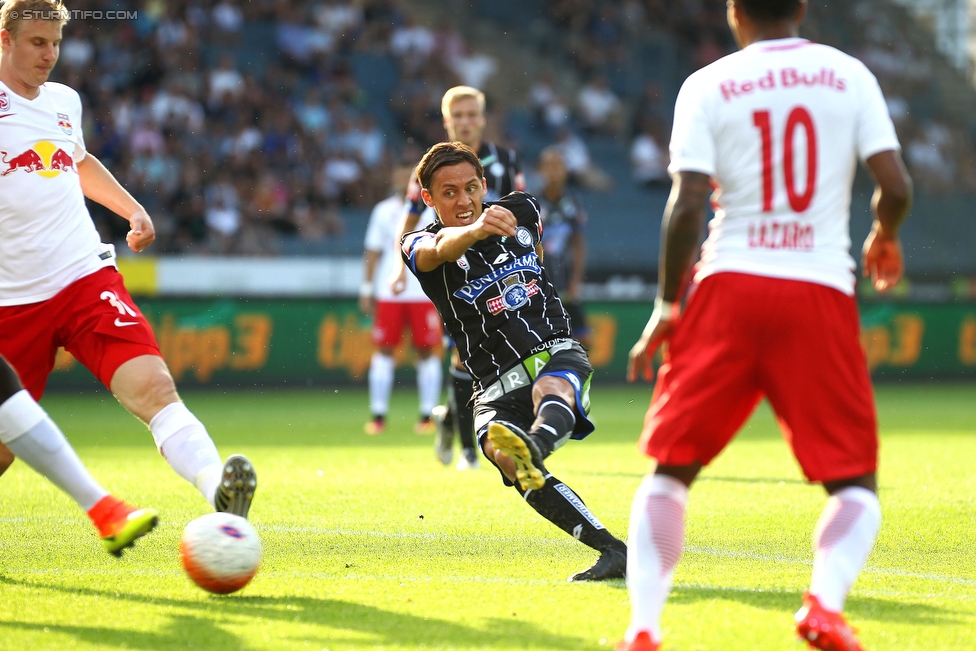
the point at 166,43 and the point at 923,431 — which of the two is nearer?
the point at 923,431

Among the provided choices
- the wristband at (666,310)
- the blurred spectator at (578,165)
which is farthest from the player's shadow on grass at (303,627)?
the blurred spectator at (578,165)

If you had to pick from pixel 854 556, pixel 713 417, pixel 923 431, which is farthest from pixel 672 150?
pixel 923 431

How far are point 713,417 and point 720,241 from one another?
21.8 inches

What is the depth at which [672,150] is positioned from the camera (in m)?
3.76

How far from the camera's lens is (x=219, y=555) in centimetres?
453

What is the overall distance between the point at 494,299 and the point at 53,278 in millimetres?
1926

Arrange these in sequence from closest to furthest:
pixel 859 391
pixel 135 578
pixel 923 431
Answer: pixel 859 391 < pixel 135 578 < pixel 923 431

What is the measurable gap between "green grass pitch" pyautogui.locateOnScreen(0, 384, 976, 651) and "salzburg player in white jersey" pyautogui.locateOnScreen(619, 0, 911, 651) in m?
0.50

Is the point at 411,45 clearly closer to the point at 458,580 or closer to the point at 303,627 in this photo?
the point at 458,580

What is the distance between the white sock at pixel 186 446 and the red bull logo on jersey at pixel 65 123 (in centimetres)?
139

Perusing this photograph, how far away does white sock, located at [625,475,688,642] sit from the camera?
3.58 m

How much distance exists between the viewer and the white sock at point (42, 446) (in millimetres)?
4539

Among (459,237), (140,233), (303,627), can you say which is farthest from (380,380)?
(303,627)

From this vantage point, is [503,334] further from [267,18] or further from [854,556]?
[267,18]
